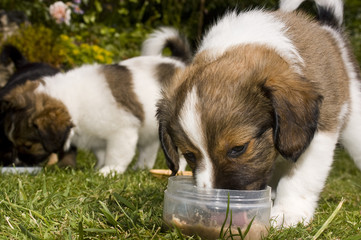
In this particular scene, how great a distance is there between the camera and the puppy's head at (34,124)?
457cm

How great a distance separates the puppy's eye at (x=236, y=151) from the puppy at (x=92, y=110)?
2320mm

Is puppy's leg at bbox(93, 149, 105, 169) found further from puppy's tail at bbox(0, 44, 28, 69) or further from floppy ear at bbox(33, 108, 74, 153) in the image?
puppy's tail at bbox(0, 44, 28, 69)

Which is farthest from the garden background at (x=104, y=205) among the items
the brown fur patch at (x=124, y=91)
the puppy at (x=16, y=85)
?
the brown fur patch at (x=124, y=91)

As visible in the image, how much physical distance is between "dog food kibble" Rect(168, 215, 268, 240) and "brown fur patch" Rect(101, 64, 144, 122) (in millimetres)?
2646

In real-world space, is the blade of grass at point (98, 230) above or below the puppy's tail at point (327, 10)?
below

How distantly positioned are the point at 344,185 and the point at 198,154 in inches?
107

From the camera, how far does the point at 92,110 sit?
190 inches

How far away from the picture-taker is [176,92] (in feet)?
8.93

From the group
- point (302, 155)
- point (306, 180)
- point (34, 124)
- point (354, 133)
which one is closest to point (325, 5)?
point (354, 133)

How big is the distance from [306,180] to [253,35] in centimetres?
90

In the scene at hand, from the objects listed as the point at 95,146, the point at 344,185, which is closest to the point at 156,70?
the point at 95,146

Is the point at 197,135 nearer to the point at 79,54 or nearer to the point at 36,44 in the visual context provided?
the point at 79,54

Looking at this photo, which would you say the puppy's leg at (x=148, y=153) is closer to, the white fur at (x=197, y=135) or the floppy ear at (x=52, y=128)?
the floppy ear at (x=52, y=128)

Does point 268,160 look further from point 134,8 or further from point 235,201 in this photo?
point 134,8
